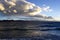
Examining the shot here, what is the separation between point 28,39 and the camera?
11289 mm

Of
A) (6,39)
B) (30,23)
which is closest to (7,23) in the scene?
(30,23)

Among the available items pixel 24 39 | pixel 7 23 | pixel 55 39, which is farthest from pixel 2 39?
pixel 7 23

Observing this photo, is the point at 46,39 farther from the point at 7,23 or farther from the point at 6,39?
the point at 7,23

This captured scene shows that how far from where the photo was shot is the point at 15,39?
11.3 metres

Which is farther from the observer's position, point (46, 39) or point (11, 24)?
point (11, 24)

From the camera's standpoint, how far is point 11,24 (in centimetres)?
2642

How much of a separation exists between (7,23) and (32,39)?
49.5ft

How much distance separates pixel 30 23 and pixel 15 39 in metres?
15.8

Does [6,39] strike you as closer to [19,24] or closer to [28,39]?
[28,39]

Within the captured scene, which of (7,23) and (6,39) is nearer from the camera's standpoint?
(6,39)

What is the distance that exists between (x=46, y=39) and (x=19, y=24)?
1572 cm

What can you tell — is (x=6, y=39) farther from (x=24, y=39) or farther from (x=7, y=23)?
(x=7, y=23)

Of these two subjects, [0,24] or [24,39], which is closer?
[24,39]

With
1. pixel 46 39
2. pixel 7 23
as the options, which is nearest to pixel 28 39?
pixel 46 39
